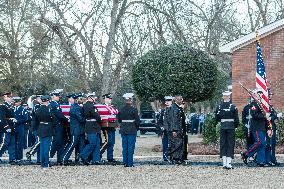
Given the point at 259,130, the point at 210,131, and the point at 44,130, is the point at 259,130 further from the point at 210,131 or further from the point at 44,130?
the point at 210,131

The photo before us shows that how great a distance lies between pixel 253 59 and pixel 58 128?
485 inches

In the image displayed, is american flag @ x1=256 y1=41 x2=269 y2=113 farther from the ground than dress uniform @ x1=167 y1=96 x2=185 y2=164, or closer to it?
farther from the ground

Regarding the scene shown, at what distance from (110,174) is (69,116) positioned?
3.45 meters

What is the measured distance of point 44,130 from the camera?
16750 millimetres

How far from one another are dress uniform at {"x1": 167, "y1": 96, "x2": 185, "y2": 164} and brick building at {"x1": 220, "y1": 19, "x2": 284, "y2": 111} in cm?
1019

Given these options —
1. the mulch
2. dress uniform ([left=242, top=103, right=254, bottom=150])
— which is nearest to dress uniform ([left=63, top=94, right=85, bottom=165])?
dress uniform ([left=242, top=103, right=254, bottom=150])

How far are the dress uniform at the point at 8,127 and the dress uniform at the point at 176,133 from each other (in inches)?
169

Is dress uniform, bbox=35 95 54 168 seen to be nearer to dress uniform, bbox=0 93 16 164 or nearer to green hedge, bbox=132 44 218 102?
dress uniform, bbox=0 93 16 164

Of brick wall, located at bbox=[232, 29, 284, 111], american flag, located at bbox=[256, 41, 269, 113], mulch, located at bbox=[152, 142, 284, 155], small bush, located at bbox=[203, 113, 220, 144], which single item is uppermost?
brick wall, located at bbox=[232, 29, 284, 111]

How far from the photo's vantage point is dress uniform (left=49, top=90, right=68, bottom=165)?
17.3 meters

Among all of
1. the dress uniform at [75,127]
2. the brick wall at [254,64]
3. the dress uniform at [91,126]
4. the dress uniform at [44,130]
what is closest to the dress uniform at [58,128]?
the dress uniform at [75,127]

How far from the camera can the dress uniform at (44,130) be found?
54.9 ft

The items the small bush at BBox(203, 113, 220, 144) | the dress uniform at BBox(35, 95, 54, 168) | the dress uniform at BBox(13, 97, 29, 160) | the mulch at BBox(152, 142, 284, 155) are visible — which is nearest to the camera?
the dress uniform at BBox(35, 95, 54, 168)

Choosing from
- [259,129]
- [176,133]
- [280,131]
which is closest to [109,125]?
[176,133]
